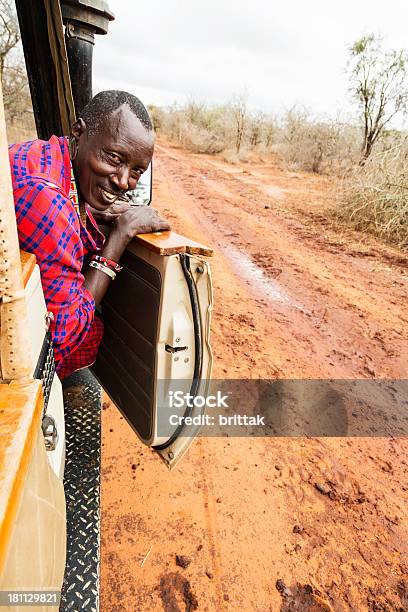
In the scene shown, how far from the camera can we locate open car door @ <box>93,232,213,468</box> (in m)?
1.56

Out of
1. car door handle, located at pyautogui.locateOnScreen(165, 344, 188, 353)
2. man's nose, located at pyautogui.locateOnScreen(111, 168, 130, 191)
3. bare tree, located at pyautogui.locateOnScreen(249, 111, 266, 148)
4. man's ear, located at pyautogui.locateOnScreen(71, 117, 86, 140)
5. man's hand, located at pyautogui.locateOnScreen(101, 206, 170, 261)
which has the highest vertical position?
bare tree, located at pyautogui.locateOnScreen(249, 111, 266, 148)

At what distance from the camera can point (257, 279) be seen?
18.9ft

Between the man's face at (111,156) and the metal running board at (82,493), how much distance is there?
970 millimetres

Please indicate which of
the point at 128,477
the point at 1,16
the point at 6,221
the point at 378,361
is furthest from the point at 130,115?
the point at 378,361

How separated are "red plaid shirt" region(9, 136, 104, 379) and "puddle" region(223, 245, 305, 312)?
378cm

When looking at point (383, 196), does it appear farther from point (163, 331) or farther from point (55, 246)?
point (55, 246)

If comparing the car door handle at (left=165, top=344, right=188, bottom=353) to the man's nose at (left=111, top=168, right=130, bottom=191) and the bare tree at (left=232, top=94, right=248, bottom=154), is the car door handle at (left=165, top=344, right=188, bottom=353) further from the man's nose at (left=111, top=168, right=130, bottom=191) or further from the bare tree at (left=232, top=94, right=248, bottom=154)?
the bare tree at (left=232, top=94, right=248, bottom=154)

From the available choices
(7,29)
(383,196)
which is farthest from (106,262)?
(383,196)

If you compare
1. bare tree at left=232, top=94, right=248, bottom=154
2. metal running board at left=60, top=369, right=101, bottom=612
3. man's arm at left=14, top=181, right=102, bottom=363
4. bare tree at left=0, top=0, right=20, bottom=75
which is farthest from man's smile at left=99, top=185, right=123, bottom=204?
bare tree at left=232, top=94, right=248, bottom=154

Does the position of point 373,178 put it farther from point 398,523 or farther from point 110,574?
point 110,574

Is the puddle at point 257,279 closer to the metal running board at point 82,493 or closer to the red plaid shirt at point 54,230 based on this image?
the metal running board at point 82,493

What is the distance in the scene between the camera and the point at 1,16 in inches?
107

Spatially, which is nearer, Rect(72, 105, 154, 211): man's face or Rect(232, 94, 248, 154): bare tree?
Rect(72, 105, 154, 211): man's face

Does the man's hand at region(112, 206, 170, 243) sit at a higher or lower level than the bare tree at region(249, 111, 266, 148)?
lower
